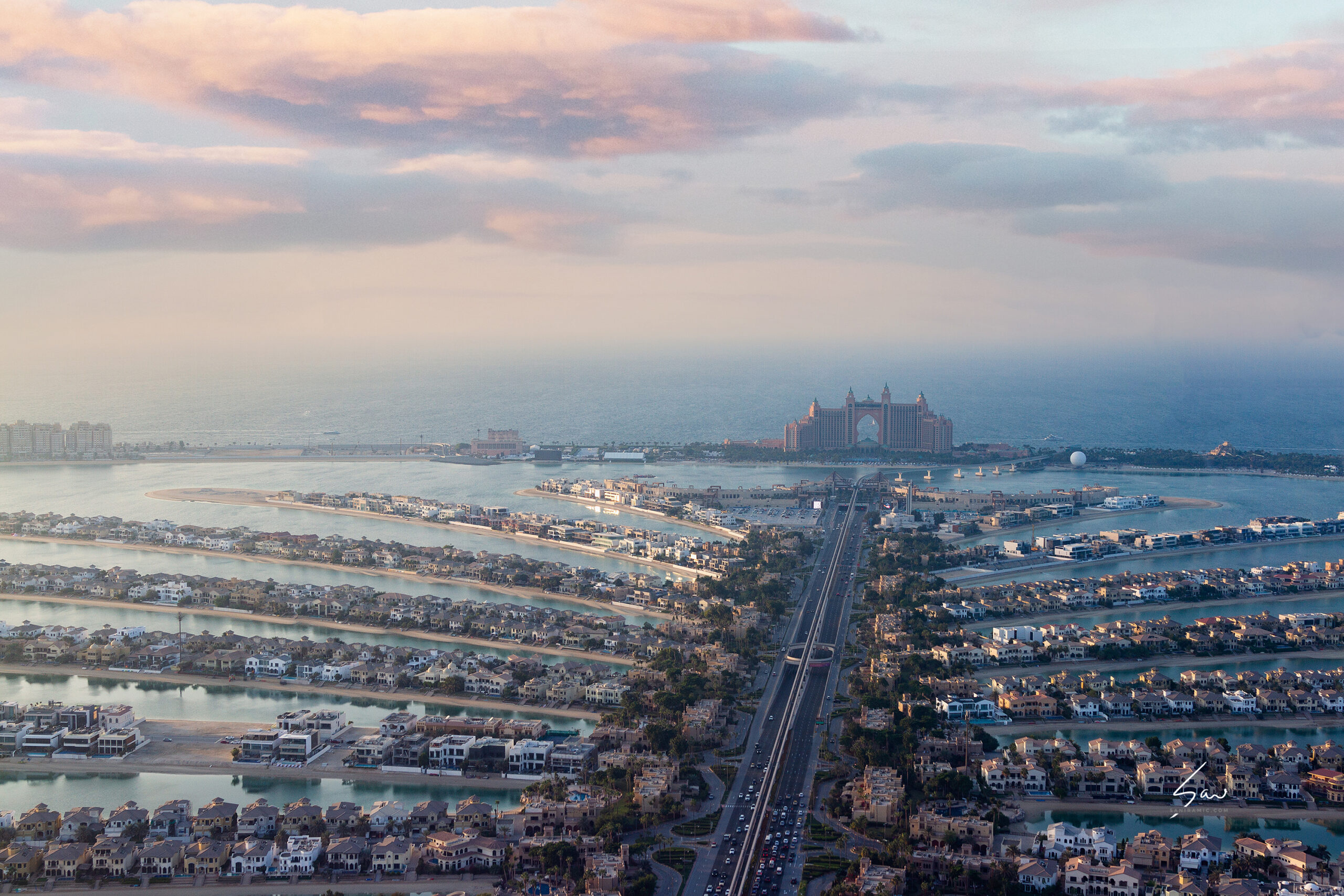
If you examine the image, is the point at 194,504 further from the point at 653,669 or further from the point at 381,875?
the point at 381,875

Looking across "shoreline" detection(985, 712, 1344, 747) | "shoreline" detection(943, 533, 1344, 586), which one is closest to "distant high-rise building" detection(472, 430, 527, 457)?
"shoreline" detection(943, 533, 1344, 586)

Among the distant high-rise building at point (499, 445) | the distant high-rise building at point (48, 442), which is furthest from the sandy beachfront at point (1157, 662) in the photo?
the distant high-rise building at point (48, 442)

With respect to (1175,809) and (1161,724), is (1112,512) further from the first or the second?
(1175,809)

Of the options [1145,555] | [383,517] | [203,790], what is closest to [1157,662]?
[1145,555]

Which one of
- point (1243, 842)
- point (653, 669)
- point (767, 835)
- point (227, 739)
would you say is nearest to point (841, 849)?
point (767, 835)

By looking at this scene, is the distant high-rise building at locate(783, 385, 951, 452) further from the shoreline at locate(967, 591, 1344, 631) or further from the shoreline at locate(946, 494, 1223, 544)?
the shoreline at locate(967, 591, 1344, 631)

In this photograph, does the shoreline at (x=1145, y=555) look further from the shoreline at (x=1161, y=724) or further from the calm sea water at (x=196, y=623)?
the calm sea water at (x=196, y=623)
